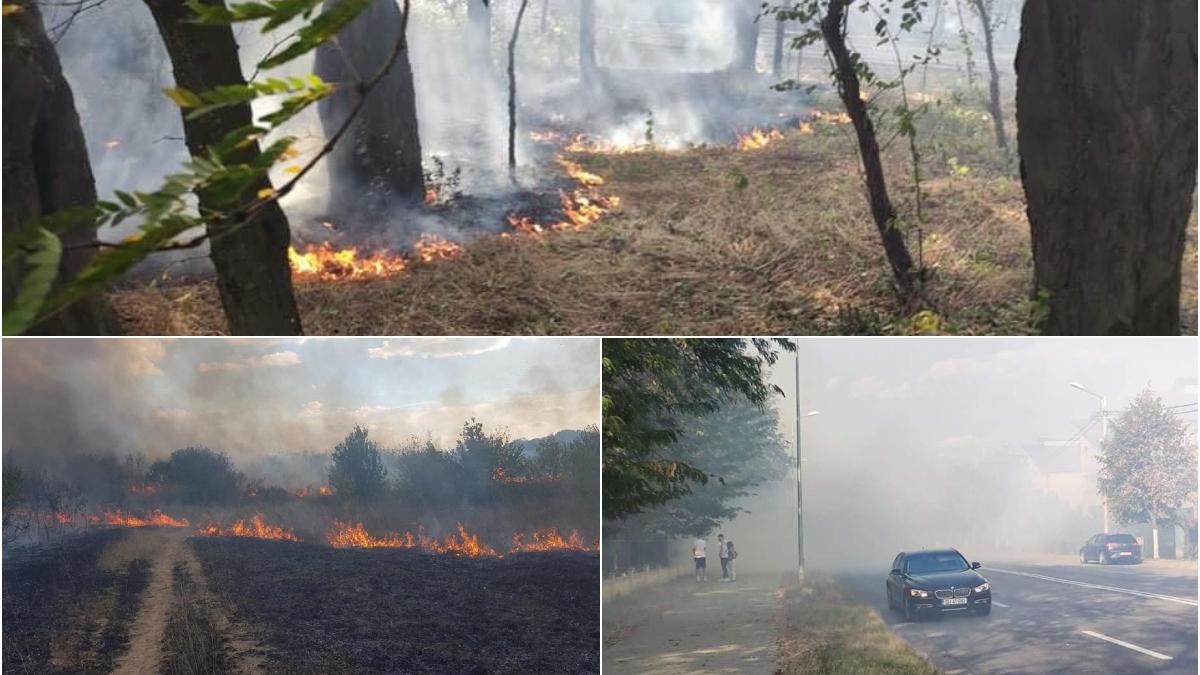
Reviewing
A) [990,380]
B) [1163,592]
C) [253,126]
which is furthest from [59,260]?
[1163,592]

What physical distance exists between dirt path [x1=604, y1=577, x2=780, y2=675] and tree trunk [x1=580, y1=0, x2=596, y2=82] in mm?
1835

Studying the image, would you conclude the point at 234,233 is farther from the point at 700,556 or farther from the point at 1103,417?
the point at 1103,417

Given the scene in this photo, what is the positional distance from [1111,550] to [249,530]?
125 inches

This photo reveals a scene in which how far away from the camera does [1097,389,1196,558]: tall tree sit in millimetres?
4180

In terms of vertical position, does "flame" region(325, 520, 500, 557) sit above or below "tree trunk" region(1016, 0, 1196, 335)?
below

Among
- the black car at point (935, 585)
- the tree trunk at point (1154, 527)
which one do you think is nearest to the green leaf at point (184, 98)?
the black car at point (935, 585)

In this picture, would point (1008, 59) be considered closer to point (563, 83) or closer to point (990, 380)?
point (990, 380)

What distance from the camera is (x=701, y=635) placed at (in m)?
3.92

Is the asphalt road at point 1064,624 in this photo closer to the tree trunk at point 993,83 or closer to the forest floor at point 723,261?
the forest floor at point 723,261

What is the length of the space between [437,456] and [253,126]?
2977mm

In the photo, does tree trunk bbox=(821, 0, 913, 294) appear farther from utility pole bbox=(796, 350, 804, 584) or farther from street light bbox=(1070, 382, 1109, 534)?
street light bbox=(1070, 382, 1109, 534)

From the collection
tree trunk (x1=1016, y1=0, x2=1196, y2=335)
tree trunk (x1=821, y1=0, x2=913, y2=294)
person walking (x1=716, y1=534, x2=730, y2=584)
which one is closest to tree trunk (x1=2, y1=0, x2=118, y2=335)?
person walking (x1=716, y1=534, x2=730, y2=584)

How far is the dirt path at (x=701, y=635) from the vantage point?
153 inches

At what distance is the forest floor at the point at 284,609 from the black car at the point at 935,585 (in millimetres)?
1129
